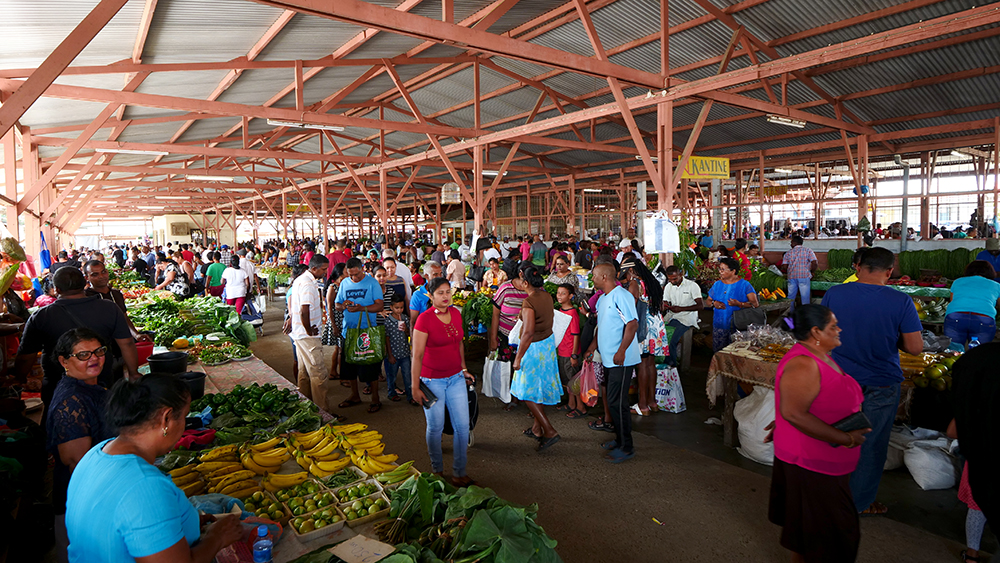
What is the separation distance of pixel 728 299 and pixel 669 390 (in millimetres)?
1169

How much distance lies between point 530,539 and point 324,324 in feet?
15.9

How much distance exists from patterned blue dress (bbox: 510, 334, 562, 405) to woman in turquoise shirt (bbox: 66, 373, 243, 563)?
3.21 metres

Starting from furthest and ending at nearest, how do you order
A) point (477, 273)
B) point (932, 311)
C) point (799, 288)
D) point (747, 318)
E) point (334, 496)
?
point (477, 273)
point (799, 288)
point (932, 311)
point (747, 318)
point (334, 496)

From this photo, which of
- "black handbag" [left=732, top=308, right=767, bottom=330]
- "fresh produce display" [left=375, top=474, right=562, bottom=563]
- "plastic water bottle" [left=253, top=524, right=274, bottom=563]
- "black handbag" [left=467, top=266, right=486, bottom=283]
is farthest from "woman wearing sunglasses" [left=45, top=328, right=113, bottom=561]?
"black handbag" [left=467, top=266, right=486, bottom=283]

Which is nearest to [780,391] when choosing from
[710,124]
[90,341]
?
[90,341]

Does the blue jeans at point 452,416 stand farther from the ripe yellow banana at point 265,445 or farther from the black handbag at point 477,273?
the black handbag at point 477,273

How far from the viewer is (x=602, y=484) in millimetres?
4207

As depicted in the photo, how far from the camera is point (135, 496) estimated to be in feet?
5.27

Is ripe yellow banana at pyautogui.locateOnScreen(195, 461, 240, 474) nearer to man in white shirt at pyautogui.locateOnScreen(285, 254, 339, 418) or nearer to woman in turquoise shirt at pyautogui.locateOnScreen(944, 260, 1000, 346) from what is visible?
man in white shirt at pyautogui.locateOnScreen(285, 254, 339, 418)

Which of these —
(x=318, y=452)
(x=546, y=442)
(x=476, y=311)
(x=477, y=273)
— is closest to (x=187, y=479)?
(x=318, y=452)

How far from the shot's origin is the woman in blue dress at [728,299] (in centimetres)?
575

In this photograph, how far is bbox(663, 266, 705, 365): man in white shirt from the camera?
662cm

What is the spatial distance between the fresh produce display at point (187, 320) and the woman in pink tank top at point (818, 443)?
21.4 ft

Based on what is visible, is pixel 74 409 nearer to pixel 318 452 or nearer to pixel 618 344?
pixel 318 452
